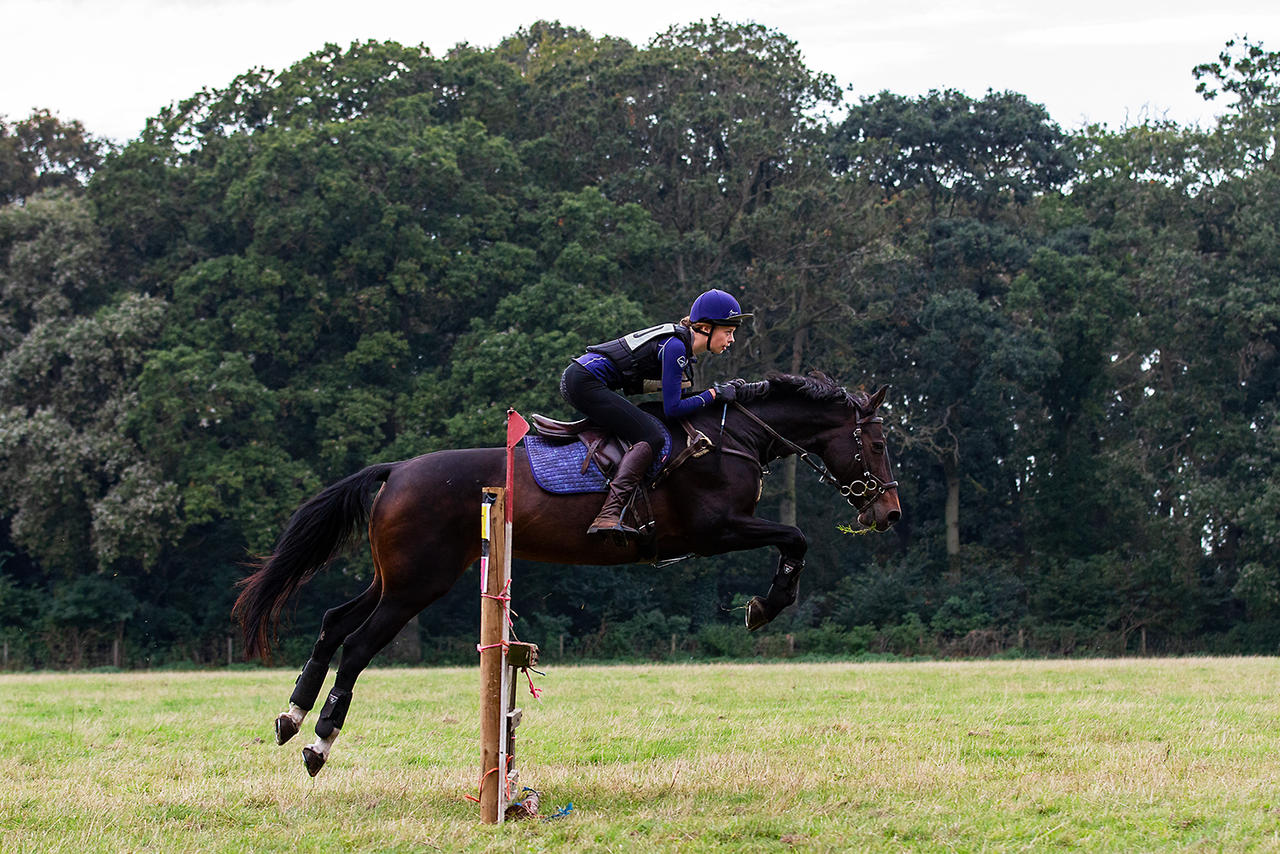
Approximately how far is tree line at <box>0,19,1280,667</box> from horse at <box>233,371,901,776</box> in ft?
88.6

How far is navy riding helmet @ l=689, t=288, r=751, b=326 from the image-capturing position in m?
10.1

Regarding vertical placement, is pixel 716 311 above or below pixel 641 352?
above

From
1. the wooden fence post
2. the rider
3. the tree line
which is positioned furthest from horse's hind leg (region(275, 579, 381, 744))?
the tree line

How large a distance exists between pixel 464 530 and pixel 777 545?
2.24 m

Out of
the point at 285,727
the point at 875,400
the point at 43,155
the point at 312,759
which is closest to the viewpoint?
the point at 312,759

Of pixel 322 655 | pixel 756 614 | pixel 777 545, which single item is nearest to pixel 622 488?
pixel 777 545

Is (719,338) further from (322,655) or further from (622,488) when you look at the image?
(322,655)

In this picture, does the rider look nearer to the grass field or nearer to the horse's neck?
the horse's neck

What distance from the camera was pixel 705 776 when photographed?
32.3ft

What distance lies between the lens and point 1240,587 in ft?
138

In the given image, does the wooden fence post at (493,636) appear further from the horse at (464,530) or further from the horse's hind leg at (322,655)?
the horse's hind leg at (322,655)

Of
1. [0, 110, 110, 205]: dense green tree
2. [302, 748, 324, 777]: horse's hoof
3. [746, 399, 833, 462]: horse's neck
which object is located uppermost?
[0, 110, 110, 205]: dense green tree

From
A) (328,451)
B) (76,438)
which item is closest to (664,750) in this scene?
(328,451)

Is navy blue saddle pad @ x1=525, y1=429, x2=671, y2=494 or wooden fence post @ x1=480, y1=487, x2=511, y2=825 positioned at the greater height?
navy blue saddle pad @ x1=525, y1=429, x2=671, y2=494
